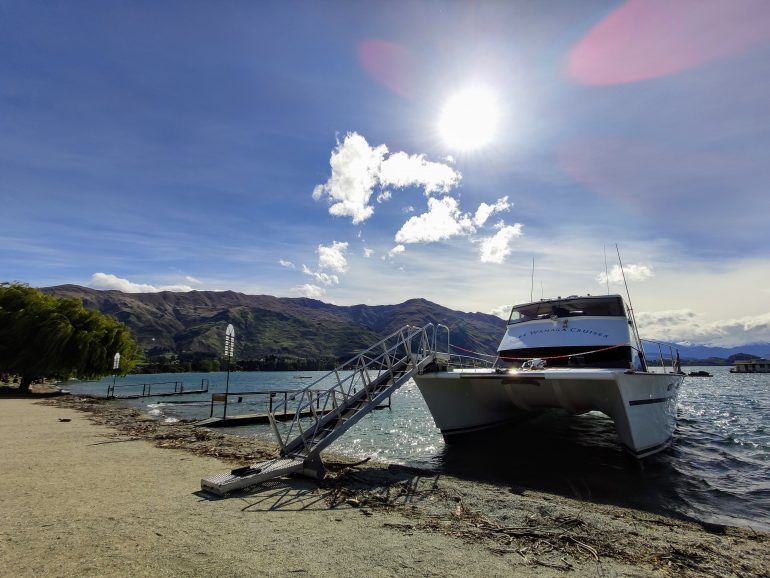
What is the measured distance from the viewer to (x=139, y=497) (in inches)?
282

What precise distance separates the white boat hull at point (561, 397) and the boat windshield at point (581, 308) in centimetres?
281

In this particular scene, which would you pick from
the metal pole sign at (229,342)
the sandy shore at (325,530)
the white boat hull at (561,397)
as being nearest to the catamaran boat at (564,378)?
the white boat hull at (561,397)

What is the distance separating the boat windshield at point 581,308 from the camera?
15.0m

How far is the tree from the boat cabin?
33.3m

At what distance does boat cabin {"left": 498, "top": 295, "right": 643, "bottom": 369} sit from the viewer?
1348 centimetres

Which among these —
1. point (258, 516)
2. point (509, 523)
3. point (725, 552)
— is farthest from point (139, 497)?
point (725, 552)

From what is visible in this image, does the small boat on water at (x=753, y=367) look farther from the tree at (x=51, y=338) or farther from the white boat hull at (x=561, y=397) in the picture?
the tree at (x=51, y=338)

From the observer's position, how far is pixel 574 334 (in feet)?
46.9

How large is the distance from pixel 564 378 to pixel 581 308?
5.98 m

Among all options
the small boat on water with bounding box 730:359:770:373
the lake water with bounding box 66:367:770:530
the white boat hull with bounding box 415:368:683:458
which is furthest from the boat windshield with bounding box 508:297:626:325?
the small boat on water with bounding box 730:359:770:373

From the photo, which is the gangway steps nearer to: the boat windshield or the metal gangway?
the metal gangway

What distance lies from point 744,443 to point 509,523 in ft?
56.1

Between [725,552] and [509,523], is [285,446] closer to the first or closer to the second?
[509,523]

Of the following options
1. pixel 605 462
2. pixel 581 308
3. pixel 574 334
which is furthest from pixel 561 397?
pixel 581 308
